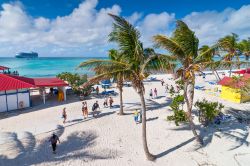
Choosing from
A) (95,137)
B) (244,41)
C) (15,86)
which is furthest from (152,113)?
(244,41)

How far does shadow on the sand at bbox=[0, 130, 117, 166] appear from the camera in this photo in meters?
12.0

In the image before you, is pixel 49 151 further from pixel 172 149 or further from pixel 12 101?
pixel 12 101

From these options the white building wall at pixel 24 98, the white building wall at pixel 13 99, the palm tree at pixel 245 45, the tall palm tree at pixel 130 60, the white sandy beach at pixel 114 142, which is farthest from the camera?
the palm tree at pixel 245 45

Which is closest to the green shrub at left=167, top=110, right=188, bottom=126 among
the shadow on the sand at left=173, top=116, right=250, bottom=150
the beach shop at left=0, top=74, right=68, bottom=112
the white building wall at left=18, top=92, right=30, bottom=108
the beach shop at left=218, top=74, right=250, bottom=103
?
the shadow on the sand at left=173, top=116, right=250, bottom=150

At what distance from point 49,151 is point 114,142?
3880 mm

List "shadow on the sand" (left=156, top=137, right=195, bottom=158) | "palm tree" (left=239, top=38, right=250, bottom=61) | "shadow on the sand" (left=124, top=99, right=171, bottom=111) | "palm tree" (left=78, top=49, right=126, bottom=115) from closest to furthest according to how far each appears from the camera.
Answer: "palm tree" (left=78, top=49, right=126, bottom=115) < "shadow on the sand" (left=156, top=137, right=195, bottom=158) < "shadow on the sand" (left=124, top=99, right=171, bottom=111) < "palm tree" (left=239, top=38, right=250, bottom=61)

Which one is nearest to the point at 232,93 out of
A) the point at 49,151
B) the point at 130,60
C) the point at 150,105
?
the point at 150,105

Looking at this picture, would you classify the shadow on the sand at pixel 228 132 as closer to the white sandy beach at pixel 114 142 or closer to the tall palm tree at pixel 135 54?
the white sandy beach at pixel 114 142

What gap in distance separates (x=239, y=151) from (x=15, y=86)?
19.8 meters

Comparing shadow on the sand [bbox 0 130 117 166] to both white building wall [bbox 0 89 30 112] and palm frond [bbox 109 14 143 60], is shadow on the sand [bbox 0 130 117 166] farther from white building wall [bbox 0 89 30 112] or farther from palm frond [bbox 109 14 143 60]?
white building wall [bbox 0 89 30 112]

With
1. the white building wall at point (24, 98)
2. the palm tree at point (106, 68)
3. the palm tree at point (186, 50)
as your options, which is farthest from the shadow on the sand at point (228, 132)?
the white building wall at point (24, 98)

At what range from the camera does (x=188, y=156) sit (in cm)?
1238

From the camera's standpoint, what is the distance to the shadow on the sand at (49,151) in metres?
12.0

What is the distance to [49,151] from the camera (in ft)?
42.6
